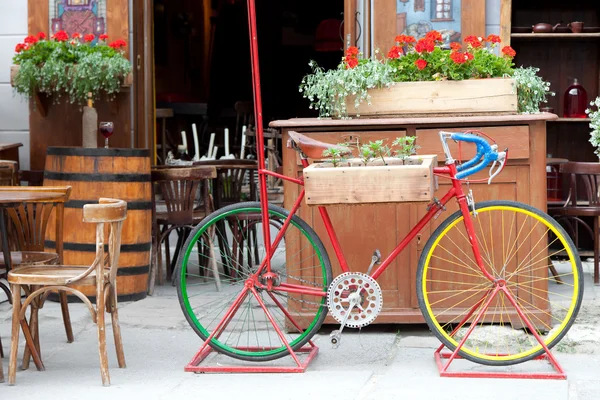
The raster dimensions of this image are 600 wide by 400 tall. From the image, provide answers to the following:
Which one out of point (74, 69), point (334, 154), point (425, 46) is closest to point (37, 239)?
point (334, 154)

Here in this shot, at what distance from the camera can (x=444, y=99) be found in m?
5.38

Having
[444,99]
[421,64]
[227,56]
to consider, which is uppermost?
[227,56]

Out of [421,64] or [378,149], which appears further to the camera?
[421,64]

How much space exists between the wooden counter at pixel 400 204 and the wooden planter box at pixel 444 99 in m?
0.12

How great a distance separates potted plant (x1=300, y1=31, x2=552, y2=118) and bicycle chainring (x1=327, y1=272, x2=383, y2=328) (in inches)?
46.7

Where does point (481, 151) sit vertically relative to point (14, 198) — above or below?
above

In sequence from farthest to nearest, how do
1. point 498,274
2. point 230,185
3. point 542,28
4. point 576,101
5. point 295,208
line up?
point 576,101, point 542,28, point 230,185, point 498,274, point 295,208

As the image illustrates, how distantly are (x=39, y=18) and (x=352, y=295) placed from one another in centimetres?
414

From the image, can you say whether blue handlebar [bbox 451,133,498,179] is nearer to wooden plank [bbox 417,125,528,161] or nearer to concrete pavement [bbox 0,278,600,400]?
wooden plank [bbox 417,125,528,161]

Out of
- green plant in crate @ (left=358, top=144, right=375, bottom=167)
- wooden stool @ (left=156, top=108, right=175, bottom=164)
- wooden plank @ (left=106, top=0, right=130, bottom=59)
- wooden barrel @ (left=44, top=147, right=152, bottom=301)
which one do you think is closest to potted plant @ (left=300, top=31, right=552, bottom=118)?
green plant in crate @ (left=358, top=144, right=375, bottom=167)

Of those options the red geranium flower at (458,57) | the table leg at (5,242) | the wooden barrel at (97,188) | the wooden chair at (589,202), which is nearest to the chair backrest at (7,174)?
the wooden barrel at (97,188)

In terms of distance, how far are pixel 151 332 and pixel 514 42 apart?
4420 mm

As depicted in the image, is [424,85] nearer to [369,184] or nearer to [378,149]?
[378,149]

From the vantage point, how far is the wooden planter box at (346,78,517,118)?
211 inches
